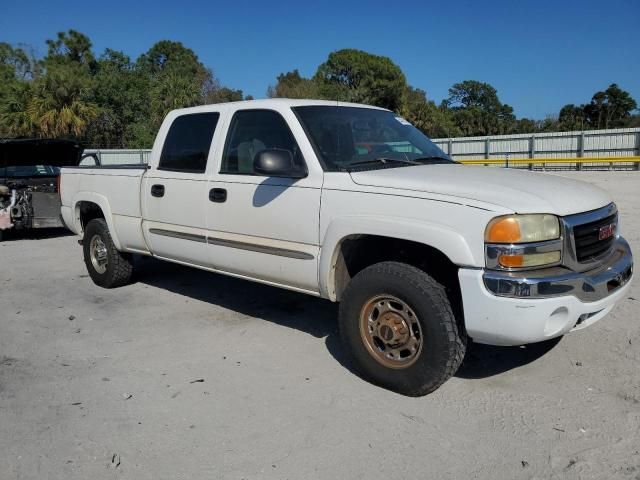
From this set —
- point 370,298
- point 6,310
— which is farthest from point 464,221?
point 6,310

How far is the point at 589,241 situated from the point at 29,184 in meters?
9.02

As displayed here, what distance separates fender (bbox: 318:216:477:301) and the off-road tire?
3103mm

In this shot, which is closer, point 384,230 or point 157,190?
point 384,230

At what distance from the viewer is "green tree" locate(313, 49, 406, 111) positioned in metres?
54.5

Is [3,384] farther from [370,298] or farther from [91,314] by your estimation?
[370,298]

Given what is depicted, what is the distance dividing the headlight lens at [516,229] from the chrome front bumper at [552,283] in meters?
0.18

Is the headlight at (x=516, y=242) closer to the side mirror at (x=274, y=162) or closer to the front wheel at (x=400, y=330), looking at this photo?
the front wheel at (x=400, y=330)

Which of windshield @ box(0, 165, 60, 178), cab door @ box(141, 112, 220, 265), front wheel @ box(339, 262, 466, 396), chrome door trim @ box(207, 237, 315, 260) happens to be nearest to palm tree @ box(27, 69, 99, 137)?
windshield @ box(0, 165, 60, 178)

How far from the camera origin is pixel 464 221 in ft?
10.5

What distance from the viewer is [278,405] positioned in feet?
11.6

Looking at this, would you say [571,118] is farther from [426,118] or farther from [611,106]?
[426,118]

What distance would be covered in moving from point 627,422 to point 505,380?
0.79 m

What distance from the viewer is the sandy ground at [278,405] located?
2914mm

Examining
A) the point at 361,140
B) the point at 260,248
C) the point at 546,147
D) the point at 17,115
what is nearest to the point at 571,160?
the point at 546,147
